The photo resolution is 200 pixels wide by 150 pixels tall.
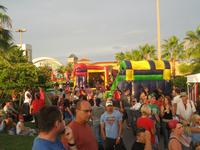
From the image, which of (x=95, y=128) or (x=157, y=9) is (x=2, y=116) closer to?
(x=95, y=128)

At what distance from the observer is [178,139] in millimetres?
5477

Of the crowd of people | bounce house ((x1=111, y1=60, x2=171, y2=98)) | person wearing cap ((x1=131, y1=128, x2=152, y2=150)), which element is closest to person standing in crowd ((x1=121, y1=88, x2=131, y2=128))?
the crowd of people

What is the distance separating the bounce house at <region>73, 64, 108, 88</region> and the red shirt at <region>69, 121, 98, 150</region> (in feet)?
90.6

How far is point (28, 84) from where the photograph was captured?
76.1 ft

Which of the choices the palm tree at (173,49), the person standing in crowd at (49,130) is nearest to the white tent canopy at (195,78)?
the person standing in crowd at (49,130)

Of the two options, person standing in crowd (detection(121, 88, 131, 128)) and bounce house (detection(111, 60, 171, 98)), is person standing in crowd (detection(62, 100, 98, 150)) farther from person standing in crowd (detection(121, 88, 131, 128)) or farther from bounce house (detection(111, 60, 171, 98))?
bounce house (detection(111, 60, 171, 98))

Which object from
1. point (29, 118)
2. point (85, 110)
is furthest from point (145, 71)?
point (85, 110)

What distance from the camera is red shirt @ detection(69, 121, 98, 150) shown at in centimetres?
405

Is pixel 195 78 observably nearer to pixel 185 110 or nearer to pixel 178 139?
pixel 185 110

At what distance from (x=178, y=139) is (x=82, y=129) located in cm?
202

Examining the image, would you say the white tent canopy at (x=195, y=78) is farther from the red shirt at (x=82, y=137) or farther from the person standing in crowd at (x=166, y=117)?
the red shirt at (x=82, y=137)

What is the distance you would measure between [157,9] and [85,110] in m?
21.9

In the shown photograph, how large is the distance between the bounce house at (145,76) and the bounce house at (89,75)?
14.0 meters

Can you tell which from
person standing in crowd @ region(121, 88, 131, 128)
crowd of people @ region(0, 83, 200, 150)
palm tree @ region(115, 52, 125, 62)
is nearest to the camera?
crowd of people @ region(0, 83, 200, 150)
